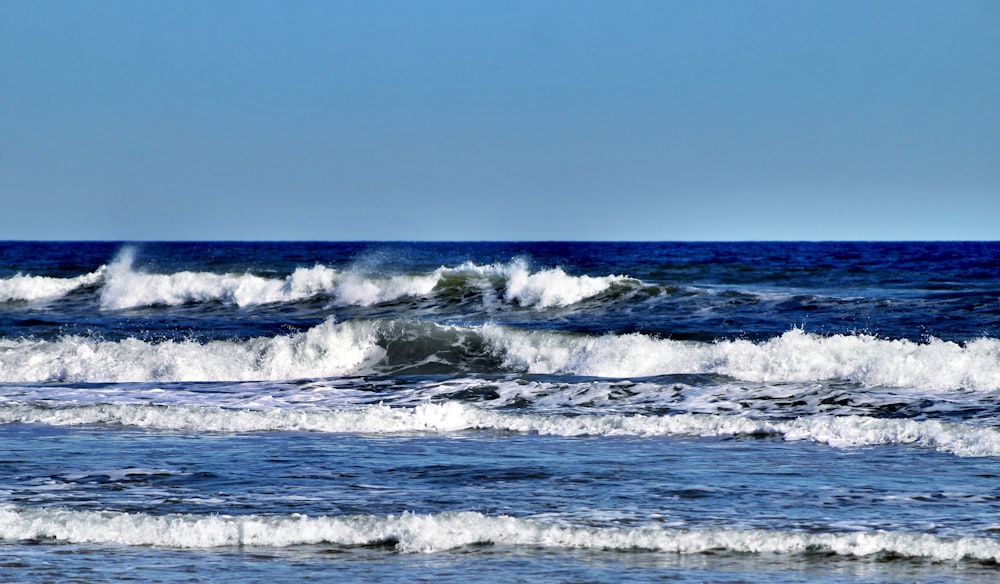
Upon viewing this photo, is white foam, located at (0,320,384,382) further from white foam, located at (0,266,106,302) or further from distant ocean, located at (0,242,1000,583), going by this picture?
white foam, located at (0,266,106,302)

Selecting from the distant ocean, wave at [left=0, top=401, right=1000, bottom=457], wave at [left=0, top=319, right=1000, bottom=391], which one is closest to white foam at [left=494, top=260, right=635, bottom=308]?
the distant ocean

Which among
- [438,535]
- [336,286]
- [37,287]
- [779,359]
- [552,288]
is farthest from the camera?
[37,287]

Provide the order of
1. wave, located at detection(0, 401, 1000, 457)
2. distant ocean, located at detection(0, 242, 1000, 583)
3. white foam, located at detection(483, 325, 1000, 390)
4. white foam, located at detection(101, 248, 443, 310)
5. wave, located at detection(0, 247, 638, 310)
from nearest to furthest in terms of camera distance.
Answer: distant ocean, located at detection(0, 242, 1000, 583)
wave, located at detection(0, 401, 1000, 457)
white foam, located at detection(483, 325, 1000, 390)
wave, located at detection(0, 247, 638, 310)
white foam, located at detection(101, 248, 443, 310)

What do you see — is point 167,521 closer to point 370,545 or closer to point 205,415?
point 370,545

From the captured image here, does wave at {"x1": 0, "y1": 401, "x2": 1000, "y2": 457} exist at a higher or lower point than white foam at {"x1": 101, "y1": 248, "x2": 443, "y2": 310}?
lower

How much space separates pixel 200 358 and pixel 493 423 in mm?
7966

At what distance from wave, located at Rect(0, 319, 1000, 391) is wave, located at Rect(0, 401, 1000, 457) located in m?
3.50

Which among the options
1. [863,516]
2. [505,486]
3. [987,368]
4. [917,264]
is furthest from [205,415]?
[917,264]

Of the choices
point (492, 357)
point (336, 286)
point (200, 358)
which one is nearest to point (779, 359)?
point (492, 357)

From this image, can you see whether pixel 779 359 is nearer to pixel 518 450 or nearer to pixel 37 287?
pixel 518 450

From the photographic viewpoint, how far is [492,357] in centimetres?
1834

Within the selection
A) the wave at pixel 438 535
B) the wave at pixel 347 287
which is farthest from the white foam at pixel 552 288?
the wave at pixel 438 535

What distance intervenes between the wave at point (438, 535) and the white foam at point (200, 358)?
1044 cm

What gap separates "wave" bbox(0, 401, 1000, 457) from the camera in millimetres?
10359
